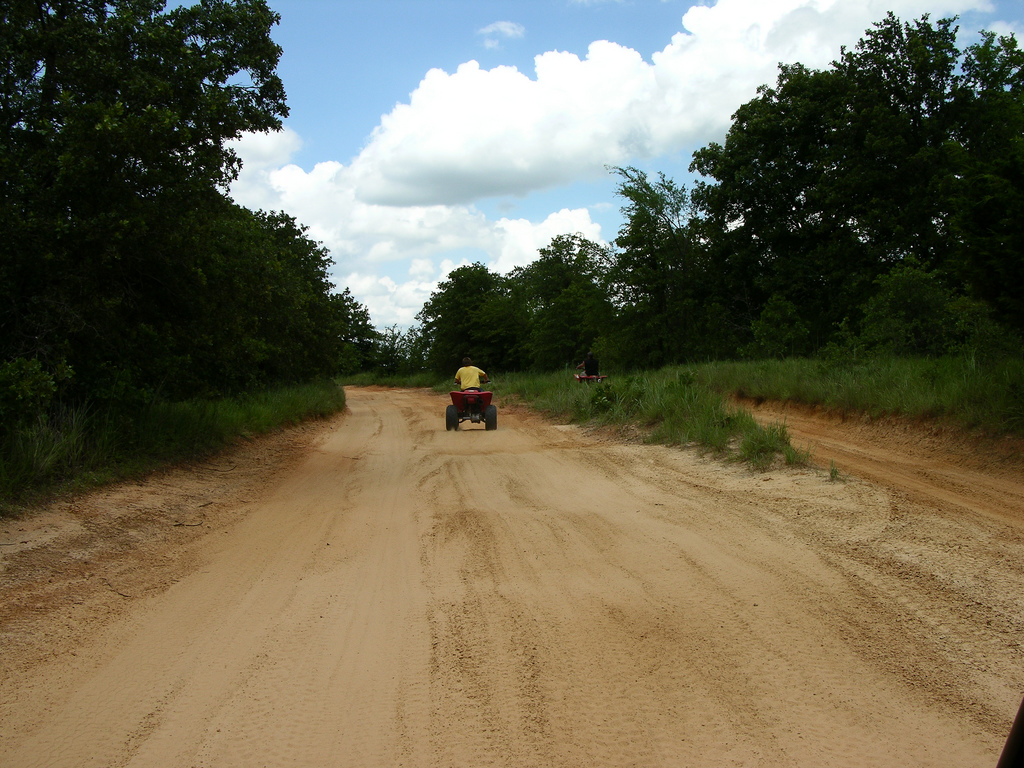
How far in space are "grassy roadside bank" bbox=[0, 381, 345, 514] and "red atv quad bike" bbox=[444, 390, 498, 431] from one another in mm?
4465

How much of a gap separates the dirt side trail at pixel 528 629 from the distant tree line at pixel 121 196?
7.56 ft

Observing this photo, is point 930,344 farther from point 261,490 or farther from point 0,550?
point 0,550

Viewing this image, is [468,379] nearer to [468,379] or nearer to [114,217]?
[468,379]

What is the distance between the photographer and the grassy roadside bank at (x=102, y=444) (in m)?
7.06

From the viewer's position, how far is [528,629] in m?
4.21

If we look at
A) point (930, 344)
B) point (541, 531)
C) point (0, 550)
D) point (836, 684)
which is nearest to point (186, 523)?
point (0, 550)

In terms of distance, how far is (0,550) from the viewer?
222 inches

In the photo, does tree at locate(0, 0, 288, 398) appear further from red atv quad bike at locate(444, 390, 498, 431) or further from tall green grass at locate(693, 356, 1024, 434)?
tall green grass at locate(693, 356, 1024, 434)

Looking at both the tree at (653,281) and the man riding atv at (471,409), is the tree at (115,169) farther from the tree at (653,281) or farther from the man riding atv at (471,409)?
the tree at (653,281)

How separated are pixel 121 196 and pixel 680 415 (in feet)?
28.6

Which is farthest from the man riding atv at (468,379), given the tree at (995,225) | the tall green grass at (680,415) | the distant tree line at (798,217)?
the distant tree line at (798,217)

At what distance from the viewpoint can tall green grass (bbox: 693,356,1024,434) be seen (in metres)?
9.19

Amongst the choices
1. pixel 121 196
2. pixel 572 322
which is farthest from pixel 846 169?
pixel 121 196

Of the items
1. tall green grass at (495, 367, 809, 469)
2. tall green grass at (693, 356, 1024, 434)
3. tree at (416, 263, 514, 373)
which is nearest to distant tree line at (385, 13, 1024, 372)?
tree at (416, 263, 514, 373)
